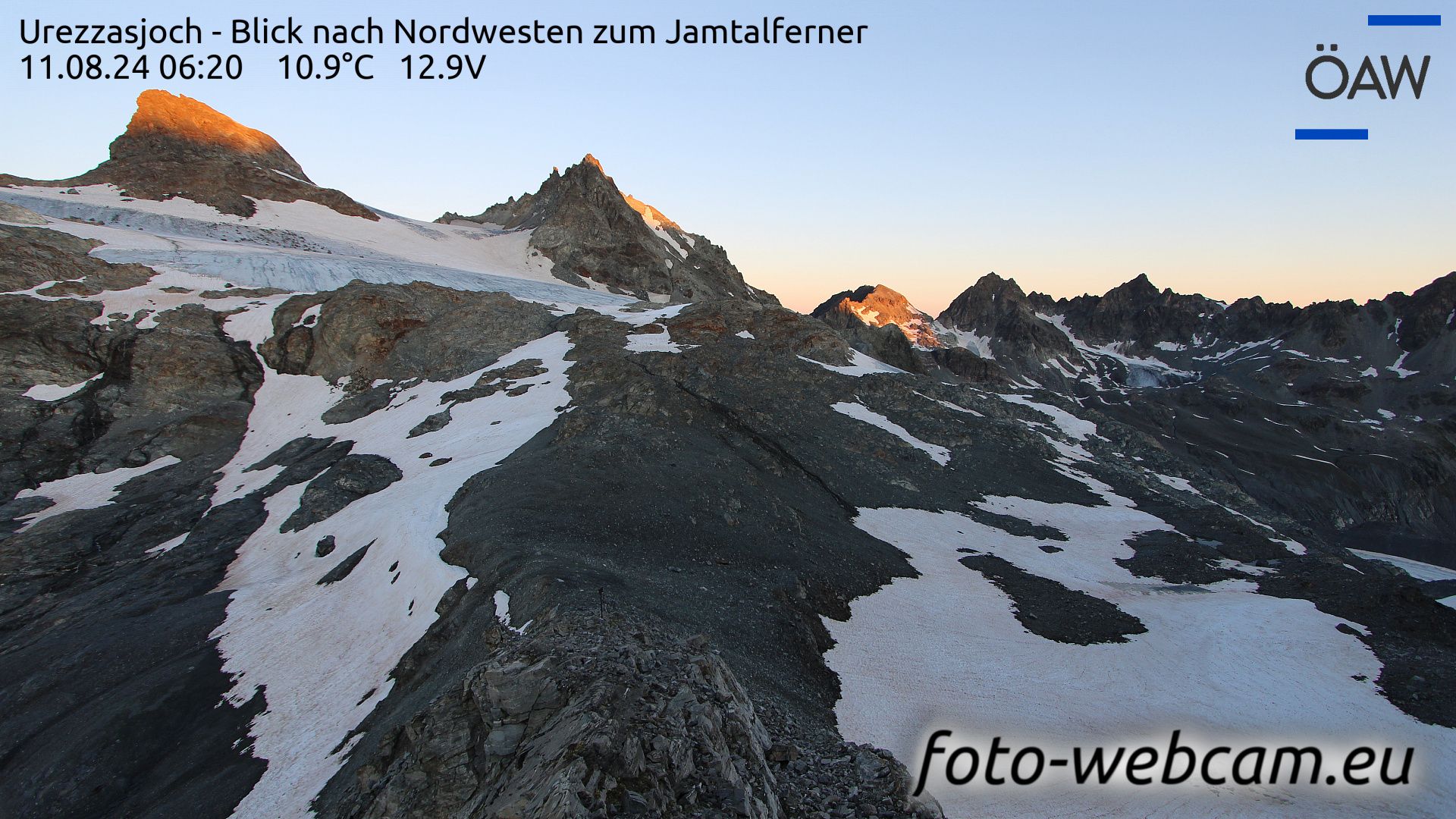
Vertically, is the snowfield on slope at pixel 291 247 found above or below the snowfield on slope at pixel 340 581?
above

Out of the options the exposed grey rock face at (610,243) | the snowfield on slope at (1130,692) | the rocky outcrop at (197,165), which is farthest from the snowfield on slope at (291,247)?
the snowfield on slope at (1130,692)

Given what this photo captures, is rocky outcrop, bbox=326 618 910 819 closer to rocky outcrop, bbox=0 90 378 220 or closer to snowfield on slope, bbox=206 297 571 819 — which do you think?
snowfield on slope, bbox=206 297 571 819

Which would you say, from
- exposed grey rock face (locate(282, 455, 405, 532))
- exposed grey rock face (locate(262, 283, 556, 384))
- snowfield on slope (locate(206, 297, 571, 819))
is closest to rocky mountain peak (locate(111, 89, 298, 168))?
exposed grey rock face (locate(262, 283, 556, 384))

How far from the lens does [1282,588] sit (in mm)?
35531

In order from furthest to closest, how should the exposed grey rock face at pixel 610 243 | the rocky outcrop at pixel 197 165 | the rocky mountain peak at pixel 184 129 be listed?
the exposed grey rock face at pixel 610 243 < the rocky mountain peak at pixel 184 129 < the rocky outcrop at pixel 197 165

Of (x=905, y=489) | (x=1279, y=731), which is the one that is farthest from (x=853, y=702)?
(x=905, y=489)

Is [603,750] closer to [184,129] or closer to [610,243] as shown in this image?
[610,243]

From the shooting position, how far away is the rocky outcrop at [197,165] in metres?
89.9

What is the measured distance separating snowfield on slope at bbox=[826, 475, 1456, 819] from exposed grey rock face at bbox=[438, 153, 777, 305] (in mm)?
79341

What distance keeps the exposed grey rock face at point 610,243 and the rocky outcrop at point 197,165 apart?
106ft

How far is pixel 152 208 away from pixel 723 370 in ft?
280

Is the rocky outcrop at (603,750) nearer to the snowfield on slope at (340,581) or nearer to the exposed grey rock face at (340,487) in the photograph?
the snowfield on slope at (340,581)

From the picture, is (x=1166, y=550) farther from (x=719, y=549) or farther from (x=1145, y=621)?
(x=719, y=549)

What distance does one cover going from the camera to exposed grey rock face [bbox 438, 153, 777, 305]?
108562 millimetres
